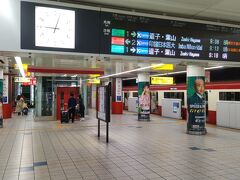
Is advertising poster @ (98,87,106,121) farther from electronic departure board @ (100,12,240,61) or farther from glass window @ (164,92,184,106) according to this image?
glass window @ (164,92,184,106)

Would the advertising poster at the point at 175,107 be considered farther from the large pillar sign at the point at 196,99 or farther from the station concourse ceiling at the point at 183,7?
the station concourse ceiling at the point at 183,7

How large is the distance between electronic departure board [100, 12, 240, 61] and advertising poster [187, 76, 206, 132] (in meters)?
3.06

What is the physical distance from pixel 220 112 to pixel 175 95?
5.12 m

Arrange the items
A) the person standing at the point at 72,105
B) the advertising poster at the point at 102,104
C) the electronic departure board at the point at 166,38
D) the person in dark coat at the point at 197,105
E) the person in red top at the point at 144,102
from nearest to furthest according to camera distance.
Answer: the electronic departure board at the point at 166,38 → the advertising poster at the point at 102,104 → the person in dark coat at the point at 197,105 → the person standing at the point at 72,105 → the person in red top at the point at 144,102

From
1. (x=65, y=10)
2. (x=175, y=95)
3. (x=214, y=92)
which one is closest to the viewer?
(x=65, y=10)

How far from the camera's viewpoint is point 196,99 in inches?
350

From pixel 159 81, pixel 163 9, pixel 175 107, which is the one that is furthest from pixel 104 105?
pixel 175 107

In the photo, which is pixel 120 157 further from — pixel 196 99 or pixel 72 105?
pixel 72 105

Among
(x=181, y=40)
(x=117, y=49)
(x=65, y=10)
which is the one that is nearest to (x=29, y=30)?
(x=65, y=10)

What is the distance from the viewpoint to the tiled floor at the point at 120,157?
15.5 feet

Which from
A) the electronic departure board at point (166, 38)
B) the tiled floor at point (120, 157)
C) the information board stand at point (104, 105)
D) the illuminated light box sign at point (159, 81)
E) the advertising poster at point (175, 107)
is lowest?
the tiled floor at point (120, 157)

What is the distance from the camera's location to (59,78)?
16688 mm

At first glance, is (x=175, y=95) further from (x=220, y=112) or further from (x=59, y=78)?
(x=59, y=78)

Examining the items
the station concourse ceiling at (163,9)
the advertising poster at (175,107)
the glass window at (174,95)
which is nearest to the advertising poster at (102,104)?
the station concourse ceiling at (163,9)
